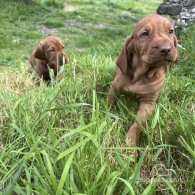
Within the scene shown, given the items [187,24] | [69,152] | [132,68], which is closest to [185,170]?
[69,152]

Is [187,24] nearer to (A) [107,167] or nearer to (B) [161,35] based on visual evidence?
(B) [161,35]

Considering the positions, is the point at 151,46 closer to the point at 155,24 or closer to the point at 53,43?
the point at 155,24

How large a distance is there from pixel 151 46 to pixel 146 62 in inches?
5.9

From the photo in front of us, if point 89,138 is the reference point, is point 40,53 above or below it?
below

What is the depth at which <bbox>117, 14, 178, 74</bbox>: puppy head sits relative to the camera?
10.4 ft

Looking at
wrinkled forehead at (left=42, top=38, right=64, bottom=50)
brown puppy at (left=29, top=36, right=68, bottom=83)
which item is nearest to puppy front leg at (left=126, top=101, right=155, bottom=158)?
brown puppy at (left=29, top=36, right=68, bottom=83)

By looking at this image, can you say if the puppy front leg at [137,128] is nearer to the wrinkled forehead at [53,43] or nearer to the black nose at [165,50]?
the black nose at [165,50]

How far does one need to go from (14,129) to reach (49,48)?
278cm

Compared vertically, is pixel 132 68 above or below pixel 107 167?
above

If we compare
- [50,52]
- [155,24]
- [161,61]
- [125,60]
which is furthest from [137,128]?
[50,52]

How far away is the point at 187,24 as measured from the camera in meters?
6.74

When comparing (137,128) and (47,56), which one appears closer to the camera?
(137,128)

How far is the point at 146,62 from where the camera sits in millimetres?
3314

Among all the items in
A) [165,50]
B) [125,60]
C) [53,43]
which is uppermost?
[165,50]
